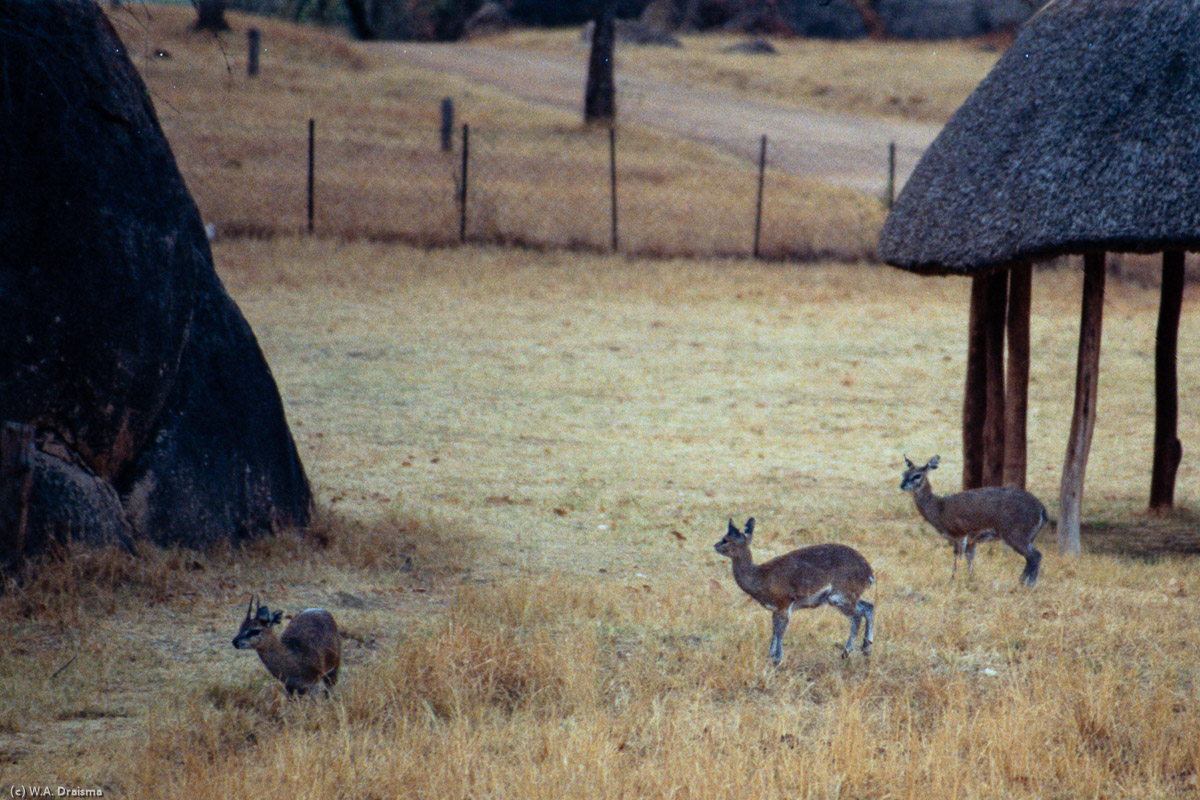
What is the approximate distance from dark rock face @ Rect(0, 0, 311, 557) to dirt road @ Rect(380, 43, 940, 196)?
21456mm

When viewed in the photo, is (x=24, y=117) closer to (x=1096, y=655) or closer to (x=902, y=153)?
(x=1096, y=655)

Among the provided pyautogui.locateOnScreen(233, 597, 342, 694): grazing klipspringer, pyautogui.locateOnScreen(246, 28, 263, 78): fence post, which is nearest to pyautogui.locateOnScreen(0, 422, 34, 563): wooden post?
pyautogui.locateOnScreen(233, 597, 342, 694): grazing klipspringer

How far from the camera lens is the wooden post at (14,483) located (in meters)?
7.50

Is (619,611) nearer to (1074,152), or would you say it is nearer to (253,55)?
(1074,152)

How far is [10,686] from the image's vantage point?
666 centimetres

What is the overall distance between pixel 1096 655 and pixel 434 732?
12.9ft

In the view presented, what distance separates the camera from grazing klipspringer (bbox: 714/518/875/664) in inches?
295

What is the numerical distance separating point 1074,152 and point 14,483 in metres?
7.65

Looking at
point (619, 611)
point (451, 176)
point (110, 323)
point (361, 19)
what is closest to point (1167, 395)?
point (619, 611)

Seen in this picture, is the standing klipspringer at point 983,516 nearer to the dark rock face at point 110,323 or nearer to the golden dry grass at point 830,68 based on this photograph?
the dark rock face at point 110,323

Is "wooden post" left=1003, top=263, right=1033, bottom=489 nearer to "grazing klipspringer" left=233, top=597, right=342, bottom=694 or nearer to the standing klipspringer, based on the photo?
the standing klipspringer

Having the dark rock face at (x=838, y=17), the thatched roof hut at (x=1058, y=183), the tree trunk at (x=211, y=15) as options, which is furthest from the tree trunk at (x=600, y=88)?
the thatched roof hut at (x=1058, y=183)

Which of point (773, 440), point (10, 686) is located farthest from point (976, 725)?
point (773, 440)

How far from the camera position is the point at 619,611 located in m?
8.31
